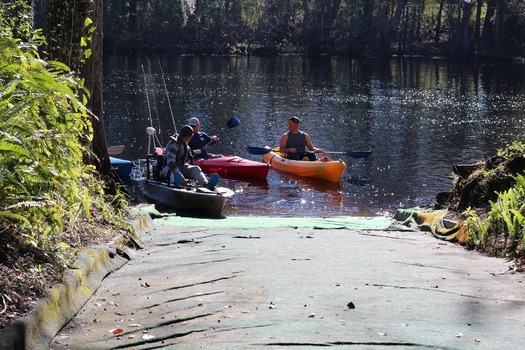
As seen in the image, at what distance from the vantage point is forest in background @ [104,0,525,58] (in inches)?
2830

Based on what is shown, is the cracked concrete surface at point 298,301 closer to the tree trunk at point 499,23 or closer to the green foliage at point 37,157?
the green foliage at point 37,157

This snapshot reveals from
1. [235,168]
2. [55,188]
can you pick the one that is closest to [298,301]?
[55,188]

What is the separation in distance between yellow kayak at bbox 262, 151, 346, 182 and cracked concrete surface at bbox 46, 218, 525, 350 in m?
13.5

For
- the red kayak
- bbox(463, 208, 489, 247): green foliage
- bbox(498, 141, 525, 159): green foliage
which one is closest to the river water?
the red kayak

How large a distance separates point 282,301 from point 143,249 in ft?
8.64

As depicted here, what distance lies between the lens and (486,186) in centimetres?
963

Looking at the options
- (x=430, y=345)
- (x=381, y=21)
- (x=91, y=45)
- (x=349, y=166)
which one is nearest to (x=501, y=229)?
(x=430, y=345)

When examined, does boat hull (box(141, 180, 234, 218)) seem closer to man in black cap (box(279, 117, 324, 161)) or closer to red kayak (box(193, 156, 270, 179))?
red kayak (box(193, 156, 270, 179))

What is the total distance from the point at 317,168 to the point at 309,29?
54595 mm

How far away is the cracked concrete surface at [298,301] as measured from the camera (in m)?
4.05

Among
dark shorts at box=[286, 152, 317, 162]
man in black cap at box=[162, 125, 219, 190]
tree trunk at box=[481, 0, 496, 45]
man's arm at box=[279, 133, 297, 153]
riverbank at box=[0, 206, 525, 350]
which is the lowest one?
dark shorts at box=[286, 152, 317, 162]

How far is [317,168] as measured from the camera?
20875 millimetres

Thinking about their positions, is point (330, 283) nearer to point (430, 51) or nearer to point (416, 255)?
point (416, 255)

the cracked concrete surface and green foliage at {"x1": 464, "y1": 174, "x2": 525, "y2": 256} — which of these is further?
green foliage at {"x1": 464, "y1": 174, "x2": 525, "y2": 256}
